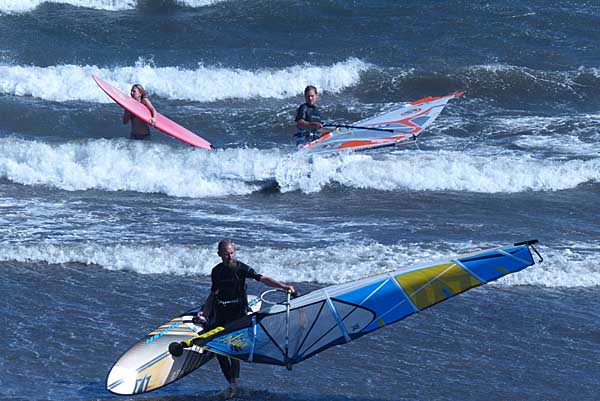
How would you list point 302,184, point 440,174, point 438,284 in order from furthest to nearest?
point 440,174 → point 302,184 → point 438,284

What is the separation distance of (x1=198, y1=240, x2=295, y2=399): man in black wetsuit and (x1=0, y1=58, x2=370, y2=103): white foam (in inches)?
504

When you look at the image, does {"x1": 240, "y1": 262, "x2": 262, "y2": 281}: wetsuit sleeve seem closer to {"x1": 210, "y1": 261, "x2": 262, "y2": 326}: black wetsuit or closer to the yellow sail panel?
{"x1": 210, "y1": 261, "x2": 262, "y2": 326}: black wetsuit

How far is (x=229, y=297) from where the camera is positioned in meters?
8.23

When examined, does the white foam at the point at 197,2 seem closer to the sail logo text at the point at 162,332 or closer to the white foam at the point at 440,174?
the white foam at the point at 440,174

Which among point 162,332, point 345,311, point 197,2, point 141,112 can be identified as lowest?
point 162,332

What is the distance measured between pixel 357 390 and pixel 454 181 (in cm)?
768

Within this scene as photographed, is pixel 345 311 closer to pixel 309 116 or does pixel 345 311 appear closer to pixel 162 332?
pixel 162 332

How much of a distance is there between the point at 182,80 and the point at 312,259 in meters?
10.4

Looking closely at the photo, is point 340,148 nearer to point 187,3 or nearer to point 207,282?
point 207,282

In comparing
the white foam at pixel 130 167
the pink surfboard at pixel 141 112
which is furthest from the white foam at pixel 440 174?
the pink surfboard at pixel 141 112

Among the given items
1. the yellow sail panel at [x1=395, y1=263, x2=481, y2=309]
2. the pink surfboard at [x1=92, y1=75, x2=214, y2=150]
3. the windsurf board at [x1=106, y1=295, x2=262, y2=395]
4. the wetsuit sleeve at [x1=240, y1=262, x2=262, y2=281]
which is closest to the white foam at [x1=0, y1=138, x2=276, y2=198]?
the pink surfboard at [x1=92, y1=75, x2=214, y2=150]

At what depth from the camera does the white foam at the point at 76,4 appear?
80.7ft

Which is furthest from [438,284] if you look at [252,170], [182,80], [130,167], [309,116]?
[182,80]

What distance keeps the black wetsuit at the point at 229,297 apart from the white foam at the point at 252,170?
23.6 feet
